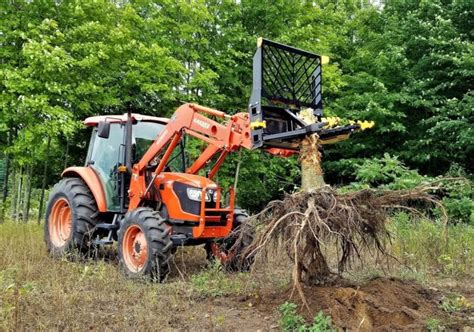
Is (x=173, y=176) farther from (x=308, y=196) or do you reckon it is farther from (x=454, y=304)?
(x=454, y=304)

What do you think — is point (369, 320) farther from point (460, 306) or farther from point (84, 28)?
point (84, 28)

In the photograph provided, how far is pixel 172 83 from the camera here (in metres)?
14.3

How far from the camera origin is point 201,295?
18.9ft

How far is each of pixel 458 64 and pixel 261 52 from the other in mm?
11619

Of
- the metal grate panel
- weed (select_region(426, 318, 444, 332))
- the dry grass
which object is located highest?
the metal grate panel

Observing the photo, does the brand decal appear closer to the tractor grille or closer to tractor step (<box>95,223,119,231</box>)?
the tractor grille

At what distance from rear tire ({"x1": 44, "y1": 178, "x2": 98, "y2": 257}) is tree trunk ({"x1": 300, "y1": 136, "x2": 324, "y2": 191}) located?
3983 millimetres

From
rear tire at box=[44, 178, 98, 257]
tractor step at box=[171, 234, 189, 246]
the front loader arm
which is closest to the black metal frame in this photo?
the front loader arm

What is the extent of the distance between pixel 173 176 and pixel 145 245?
1.21m

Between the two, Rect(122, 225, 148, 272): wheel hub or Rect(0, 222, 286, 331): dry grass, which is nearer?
Rect(0, 222, 286, 331): dry grass

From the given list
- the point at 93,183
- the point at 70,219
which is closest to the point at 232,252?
the point at 93,183

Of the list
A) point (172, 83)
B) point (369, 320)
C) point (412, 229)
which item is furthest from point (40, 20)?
point (369, 320)

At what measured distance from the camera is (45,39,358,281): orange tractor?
5945 millimetres

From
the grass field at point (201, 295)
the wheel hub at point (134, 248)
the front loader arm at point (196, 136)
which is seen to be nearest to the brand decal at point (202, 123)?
the front loader arm at point (196, 136)
